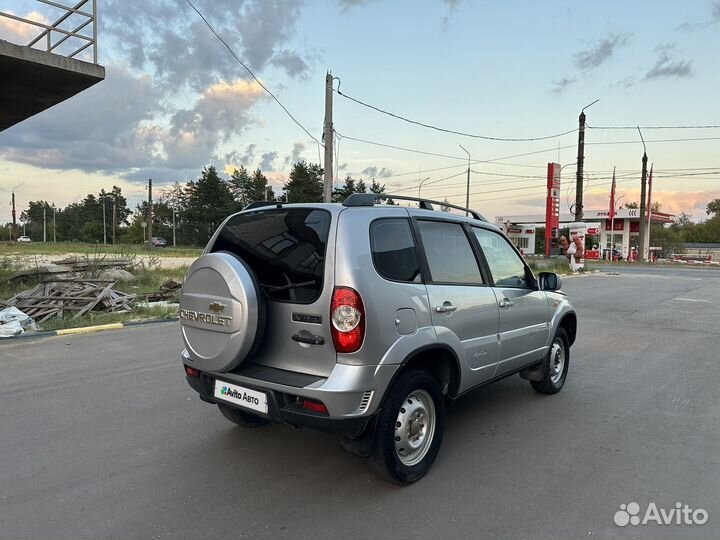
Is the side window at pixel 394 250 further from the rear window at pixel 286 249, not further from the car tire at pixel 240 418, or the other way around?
the car tire at pixel 240 418

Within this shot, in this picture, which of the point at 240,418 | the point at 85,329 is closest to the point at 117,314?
the point at 85,329

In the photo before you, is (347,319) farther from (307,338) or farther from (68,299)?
(68,299)

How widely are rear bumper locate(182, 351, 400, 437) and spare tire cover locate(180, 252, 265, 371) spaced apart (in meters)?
0.27

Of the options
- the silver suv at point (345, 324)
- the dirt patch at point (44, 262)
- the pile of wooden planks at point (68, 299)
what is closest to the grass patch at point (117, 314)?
the pile of wooden planks at point (68, 299)

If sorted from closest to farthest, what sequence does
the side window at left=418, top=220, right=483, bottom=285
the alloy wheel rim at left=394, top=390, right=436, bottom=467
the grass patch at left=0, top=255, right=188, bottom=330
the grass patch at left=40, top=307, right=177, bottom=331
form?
the alloy wheel rim at left=394, top=390, right=436, bottom=467
the side window at left=418, top=220, right=483, bottom=285
the grass patch at left=40, top=307, right=177, bottom=331
the grass patch at left=0, top=255, right=188, bottom=330

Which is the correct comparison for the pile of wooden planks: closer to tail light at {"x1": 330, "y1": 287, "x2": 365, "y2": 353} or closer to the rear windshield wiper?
the rear windshield wiper

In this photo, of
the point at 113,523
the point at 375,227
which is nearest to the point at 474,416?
the point at 375,227

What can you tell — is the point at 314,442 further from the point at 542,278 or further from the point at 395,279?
the point at 542,278

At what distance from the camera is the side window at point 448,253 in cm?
360

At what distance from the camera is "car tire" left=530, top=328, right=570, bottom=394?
5.07m

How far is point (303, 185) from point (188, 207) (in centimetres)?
3136

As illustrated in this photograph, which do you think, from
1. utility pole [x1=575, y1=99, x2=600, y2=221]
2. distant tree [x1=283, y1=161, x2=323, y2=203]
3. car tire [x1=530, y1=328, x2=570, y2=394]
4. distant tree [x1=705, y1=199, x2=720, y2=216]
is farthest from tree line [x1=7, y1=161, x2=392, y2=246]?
distant tree [x1=705, y1=199, x2=720, y2=216]

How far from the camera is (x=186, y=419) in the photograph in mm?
4441

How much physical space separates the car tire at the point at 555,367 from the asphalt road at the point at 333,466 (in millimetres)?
121
